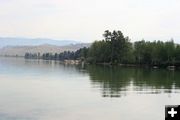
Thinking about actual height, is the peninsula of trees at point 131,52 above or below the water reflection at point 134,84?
above

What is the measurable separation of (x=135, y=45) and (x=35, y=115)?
12635 cm

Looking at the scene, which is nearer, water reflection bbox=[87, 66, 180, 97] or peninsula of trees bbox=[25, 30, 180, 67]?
water reflection bbox=[87, 66, 180, 97]

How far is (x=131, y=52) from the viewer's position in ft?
475

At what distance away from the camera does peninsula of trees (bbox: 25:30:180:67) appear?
130 meters

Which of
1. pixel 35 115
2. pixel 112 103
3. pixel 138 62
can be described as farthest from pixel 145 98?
pixel 138 62

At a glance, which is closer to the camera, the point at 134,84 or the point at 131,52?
the point at 134,84

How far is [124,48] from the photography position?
15175 cm

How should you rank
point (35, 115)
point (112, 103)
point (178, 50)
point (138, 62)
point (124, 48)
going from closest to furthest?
point (35, 115) < point (112, 103) < point (178, 50) < point (138, 62) < point (124, 48)

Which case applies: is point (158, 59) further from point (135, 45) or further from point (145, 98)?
point (145, 98)

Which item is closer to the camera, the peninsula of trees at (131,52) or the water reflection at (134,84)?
the water reflection at (134,84)

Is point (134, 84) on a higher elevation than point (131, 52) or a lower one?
lower

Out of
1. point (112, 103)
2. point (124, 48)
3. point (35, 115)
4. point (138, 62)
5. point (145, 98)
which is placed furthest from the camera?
point (124, 48)

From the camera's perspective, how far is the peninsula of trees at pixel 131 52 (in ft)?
425

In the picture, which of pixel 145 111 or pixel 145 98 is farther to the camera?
pixel 145 98
